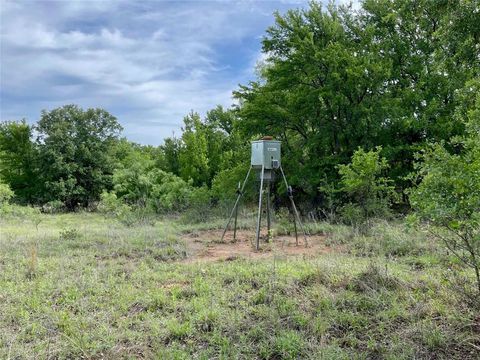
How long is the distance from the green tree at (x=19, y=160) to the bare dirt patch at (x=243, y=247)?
1873 centimetres

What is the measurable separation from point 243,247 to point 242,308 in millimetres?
3739

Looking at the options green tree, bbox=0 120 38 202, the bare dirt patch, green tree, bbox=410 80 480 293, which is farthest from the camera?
green tree, bbox=0 120 38 202

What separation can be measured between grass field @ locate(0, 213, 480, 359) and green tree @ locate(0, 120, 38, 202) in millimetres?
19951

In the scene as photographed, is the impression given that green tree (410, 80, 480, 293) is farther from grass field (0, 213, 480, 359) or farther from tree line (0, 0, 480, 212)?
tree line (0, 0, 480, 212)

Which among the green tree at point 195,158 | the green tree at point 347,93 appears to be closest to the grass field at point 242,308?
the green tree at point 347,93

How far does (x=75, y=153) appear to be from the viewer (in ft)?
78.2

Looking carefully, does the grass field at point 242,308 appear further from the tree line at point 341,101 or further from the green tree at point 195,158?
the green tree at point 195,158

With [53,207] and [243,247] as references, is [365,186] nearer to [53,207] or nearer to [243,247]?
[243,247]

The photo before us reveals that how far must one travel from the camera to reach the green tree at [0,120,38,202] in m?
23.8

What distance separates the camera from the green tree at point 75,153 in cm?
2289

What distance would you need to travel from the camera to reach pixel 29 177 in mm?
24484

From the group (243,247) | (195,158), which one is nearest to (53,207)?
(195,158)

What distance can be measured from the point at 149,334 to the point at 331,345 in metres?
1.57

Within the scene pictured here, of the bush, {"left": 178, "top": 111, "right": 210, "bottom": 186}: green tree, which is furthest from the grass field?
the bush
